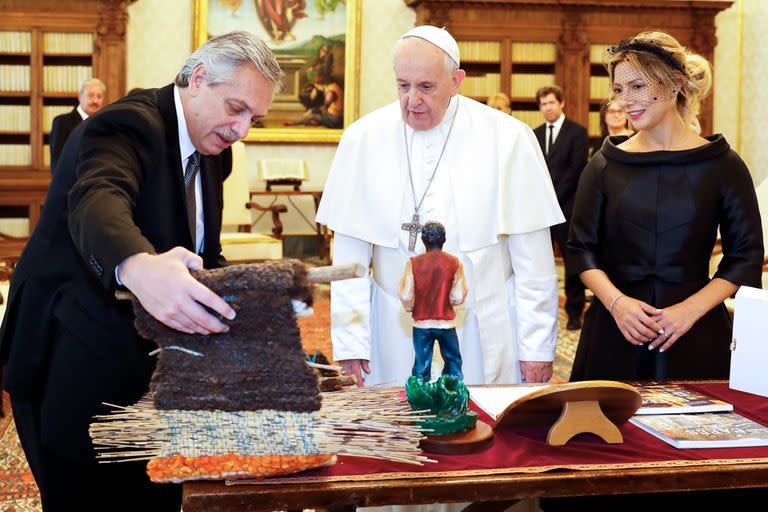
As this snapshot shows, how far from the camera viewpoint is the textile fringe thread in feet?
5.55

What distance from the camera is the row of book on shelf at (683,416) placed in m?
2.14

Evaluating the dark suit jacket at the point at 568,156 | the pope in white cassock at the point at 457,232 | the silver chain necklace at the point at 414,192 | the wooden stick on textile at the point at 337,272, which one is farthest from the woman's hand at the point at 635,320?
the dark suit jacket at the point at 568,156

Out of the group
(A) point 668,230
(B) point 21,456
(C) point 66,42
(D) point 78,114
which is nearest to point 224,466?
(A) point 668,230

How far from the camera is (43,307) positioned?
2.17 m

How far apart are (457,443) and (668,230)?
4.50 ft

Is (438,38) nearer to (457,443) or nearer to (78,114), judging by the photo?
(457,443)

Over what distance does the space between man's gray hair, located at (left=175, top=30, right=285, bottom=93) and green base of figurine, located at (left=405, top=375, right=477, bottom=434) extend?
791mm

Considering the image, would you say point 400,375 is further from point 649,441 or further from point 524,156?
point 649,441

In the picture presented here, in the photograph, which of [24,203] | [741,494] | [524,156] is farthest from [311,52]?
[741,494]

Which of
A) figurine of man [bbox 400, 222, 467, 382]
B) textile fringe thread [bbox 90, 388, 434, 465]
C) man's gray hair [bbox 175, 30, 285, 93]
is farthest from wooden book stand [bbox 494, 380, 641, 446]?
man's gray hair [bbox 175, 30, 285, 93]

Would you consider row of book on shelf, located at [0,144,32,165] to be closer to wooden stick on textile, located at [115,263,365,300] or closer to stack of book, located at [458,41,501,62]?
stack of book, located at [458,41,501,62]

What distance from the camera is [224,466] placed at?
178 cm

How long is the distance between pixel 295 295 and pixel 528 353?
156cm

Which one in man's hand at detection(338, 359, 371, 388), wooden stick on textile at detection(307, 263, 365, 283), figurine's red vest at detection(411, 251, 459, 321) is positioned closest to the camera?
wooden stick on textile at detection(307, 263, 365, 283)
